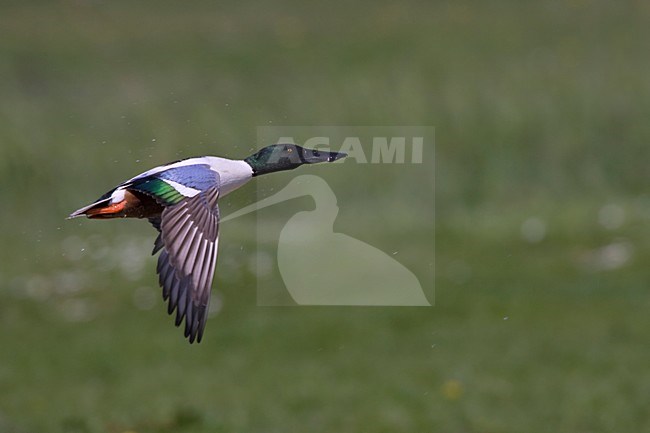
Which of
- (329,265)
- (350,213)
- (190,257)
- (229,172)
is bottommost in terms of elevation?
(329,265)

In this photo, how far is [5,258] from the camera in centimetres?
1578

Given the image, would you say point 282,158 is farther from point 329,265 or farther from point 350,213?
point 350,213

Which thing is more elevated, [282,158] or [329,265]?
[282,158]

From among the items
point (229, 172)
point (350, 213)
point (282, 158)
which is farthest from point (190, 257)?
point (350, 213)

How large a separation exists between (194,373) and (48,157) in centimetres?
726

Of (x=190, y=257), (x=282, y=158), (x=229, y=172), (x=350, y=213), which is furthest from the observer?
Answer: (x=350, y=213)

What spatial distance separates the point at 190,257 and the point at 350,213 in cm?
1109

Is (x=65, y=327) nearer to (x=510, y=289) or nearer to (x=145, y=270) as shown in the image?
(x=145, y=270)

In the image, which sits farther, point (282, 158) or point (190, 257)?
point (282, 158)

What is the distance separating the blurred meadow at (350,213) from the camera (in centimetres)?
1012

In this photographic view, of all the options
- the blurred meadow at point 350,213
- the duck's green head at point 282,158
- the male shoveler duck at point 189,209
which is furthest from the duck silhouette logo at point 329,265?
the male shoveler duck at point 189,209

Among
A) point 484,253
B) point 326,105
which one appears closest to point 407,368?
point 484,253

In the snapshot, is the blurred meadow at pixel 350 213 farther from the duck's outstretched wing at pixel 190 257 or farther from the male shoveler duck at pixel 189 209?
the duck's outstretched wing at pixel 190 257

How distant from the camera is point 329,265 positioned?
14984 mm
